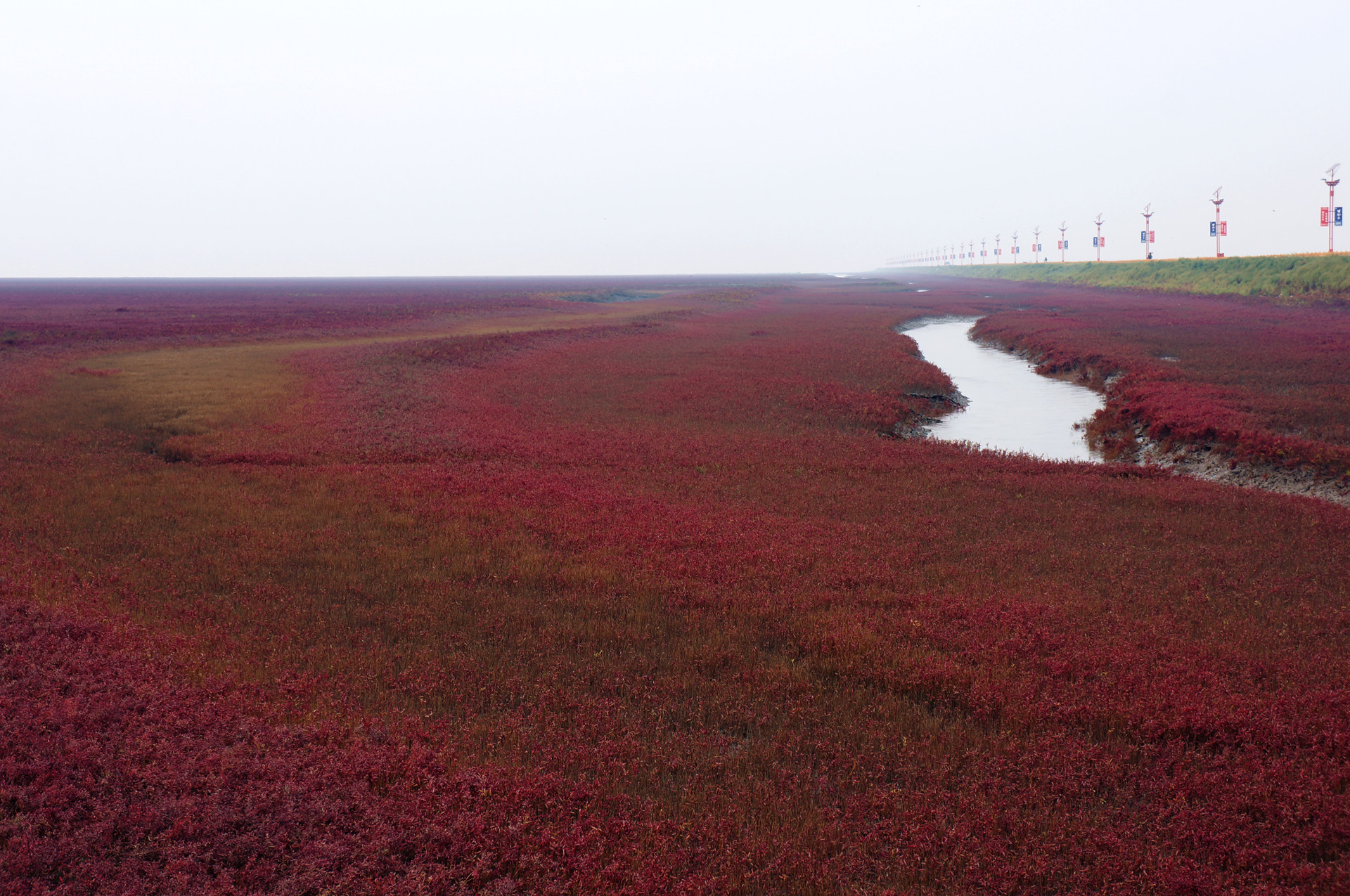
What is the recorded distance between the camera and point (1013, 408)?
3275 cm

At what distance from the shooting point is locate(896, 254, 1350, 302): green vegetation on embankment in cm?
7444

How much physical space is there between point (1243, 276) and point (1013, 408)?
260 ft

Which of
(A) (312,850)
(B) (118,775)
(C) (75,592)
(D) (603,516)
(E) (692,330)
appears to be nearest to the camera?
(A) (312,850)

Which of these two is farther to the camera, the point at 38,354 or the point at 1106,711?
the point at 38,354

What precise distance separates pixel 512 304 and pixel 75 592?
3394 inches

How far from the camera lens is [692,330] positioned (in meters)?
61.1

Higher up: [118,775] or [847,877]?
[118,775]

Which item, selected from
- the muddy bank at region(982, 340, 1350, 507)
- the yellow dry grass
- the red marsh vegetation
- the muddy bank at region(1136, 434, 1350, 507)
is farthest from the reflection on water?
the yellow dry grass

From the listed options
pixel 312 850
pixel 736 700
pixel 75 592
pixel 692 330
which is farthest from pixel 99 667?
pixel 692 330

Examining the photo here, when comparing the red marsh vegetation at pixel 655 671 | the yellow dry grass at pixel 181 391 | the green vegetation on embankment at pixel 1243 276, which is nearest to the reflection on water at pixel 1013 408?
the red marsh vegetation at pixel 655 671

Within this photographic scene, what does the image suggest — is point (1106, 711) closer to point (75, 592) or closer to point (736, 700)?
point (736, 700)

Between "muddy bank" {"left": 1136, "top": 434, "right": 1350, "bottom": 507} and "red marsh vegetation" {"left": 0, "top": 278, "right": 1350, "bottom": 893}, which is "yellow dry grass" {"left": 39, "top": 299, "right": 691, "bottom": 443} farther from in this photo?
"muddy bank" {"left": 1136, "top": 434, "right": 1350, "bottom": 507}

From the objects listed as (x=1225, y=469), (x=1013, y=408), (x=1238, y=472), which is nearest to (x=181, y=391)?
(x=1013, y=408)

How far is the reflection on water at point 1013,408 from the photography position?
1023 inches
